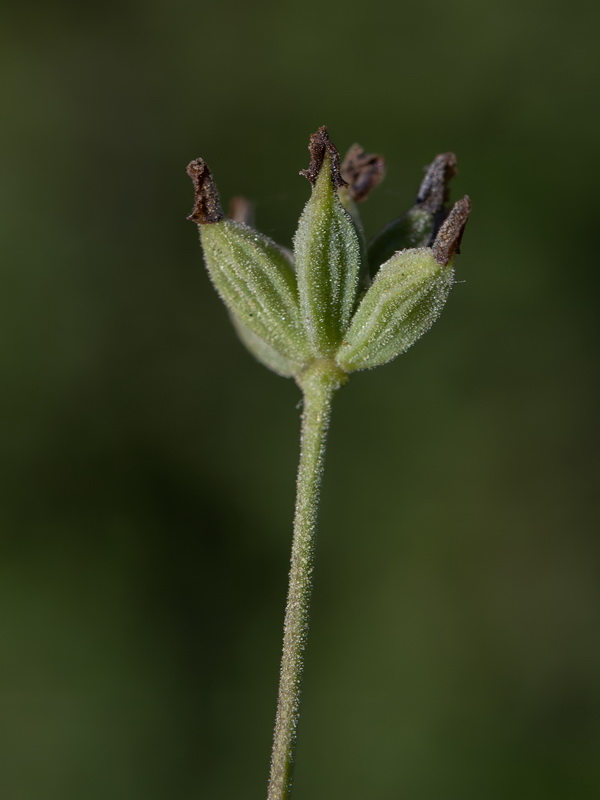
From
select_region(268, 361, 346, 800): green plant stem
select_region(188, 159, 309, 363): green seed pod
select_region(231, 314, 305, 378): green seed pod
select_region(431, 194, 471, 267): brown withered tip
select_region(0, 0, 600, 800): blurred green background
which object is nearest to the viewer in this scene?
select_region(268, 361, 346, 800): green plant stem

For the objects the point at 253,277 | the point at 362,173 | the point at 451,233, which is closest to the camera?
the point at 451,233

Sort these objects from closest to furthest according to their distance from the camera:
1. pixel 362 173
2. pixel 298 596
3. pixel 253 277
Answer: pixel 298 596, pixel 253 277, pixel 362 173

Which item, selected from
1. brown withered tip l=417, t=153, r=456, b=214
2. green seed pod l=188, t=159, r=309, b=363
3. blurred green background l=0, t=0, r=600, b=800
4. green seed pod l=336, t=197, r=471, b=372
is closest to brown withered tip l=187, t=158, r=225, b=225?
green seed pod l=188, t=159, r=309, b=363

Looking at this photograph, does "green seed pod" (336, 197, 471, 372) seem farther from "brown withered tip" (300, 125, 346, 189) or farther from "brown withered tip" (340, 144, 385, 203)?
"brown withered tip" (340, 144, 385, 203)

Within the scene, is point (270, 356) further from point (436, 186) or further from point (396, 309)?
point (436, 186)

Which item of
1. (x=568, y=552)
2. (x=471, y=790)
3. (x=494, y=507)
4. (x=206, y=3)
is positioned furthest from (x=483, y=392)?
(x=206, y=3)

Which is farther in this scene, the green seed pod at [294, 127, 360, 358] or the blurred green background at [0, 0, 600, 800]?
the blurred green background at [0, 0, 600, 800]

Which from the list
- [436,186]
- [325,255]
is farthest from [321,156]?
[436,186]
